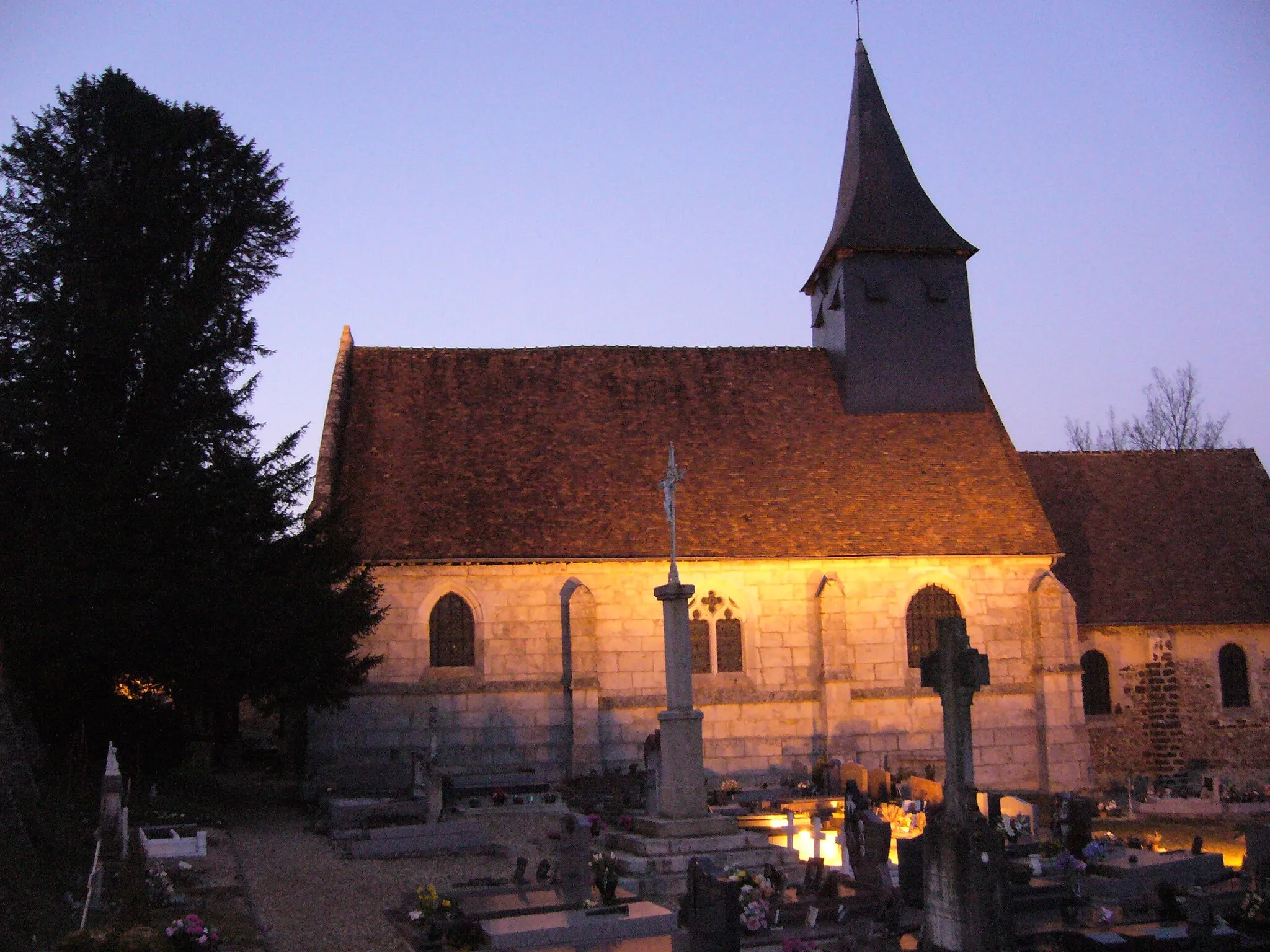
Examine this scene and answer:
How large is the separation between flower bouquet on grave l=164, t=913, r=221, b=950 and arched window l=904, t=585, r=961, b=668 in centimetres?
1646

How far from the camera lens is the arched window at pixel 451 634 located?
74.5 ft

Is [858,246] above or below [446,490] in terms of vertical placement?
above

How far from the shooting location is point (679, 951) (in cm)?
1055

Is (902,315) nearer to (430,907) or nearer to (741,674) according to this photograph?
(741,674)

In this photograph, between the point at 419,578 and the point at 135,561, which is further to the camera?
the point at 419,578

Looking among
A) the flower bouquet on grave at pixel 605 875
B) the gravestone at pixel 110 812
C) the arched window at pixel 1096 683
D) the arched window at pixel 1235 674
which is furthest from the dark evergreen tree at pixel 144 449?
the arched window at pixel 1235 674

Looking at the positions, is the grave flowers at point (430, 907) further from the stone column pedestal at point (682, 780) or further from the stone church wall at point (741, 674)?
the stone church wall at point (741, 674)

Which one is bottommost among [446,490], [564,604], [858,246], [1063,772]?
[1063,772]

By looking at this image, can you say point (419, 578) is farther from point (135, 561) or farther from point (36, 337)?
point (36, 337)

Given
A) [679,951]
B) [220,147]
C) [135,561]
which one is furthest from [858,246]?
[679,951]

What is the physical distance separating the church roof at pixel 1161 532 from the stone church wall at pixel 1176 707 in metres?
0.52

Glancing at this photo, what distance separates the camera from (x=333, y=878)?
46.9 ft

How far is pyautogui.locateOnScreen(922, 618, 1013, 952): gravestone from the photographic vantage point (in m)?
9.56

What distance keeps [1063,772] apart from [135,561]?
17.4 metres
